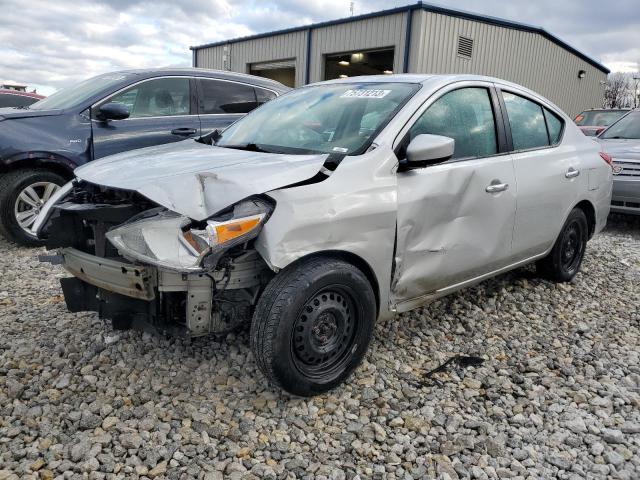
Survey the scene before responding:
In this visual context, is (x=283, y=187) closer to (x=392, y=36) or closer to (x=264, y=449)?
(x=264, y=449)

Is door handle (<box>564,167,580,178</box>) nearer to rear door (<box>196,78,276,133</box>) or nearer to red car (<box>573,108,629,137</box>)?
rear door (<box>196,78,276,133</box>)

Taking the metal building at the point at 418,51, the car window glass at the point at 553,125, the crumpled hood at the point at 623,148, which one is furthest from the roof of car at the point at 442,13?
the car window glass at the point at 553,125

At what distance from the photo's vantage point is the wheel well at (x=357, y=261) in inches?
103

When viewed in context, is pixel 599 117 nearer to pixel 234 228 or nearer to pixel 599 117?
pixel 599 117

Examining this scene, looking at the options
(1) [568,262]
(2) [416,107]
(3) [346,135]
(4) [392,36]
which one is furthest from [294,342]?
(4) [392,36]

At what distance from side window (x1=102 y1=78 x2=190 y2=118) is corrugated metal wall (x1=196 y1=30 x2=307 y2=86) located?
40.3 feet

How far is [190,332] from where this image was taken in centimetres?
259

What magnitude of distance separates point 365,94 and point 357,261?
1.20 meters

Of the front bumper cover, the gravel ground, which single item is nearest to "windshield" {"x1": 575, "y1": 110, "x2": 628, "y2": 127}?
the gravel ground

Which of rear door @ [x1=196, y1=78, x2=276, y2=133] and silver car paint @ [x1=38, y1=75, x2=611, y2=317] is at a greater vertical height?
rear door @ [x1=196, y1=78, x2=276, y2=133]

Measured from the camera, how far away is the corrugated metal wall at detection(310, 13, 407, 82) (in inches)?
581

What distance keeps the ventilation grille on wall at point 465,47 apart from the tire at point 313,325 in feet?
47.3

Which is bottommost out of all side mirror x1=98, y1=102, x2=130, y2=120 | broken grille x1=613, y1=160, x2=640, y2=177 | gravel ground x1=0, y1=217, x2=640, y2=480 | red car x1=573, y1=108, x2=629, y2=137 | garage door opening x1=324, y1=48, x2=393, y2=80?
gravel ground x1=0, y1=217, x2=640, y2=480

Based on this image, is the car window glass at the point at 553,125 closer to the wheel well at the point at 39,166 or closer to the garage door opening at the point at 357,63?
the wheel well at the point at 39,166
